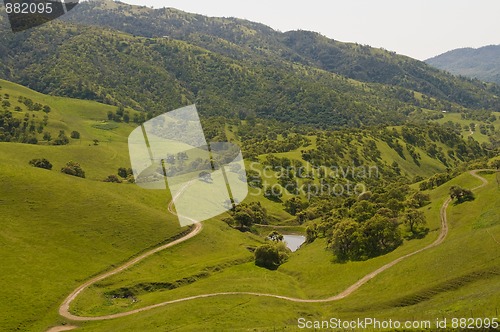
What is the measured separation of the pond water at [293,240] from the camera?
135 metres

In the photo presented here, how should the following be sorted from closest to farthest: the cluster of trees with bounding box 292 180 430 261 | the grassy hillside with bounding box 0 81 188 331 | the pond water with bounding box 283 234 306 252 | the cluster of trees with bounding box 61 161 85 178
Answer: the grassy hillside with bounding box 0 81 188 331 < the cluster of trees with bounding box 292 180 430 261 < the pond water with bounding box 283 234 306 252 < the cluster of trees with bounding box 61 161 85 178

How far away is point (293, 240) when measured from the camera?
141m

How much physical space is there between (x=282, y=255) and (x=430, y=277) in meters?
43.9

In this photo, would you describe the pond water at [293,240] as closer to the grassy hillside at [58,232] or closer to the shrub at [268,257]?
the shrub at [268,257]

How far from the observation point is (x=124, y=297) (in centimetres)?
7825

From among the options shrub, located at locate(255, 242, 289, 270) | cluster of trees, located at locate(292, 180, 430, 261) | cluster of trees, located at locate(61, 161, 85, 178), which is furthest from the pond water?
cluster of trees, located at locate(61, 161, 85, 178)

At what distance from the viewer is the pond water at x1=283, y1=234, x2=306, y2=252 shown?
134875 mm

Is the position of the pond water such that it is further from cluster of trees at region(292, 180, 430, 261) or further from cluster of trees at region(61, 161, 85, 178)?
cluster of trees at region(61, 161, 85, 178)

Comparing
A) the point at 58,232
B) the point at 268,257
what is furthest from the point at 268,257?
the point at 58,232

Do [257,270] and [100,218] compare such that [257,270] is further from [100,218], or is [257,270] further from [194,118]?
[194,118]

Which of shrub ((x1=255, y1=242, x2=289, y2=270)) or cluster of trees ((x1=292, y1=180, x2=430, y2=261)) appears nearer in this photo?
cluster of trees ((x1=292, y1=180, x2=430, y2=261))

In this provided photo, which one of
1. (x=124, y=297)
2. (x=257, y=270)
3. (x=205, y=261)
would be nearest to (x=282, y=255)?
(x=257, y=270)

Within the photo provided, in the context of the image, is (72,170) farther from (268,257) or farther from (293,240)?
(293,240)

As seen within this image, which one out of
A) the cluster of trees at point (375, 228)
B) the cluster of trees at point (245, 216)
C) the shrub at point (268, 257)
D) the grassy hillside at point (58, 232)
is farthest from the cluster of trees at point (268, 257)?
the cluster of trees at point (245, 216)
